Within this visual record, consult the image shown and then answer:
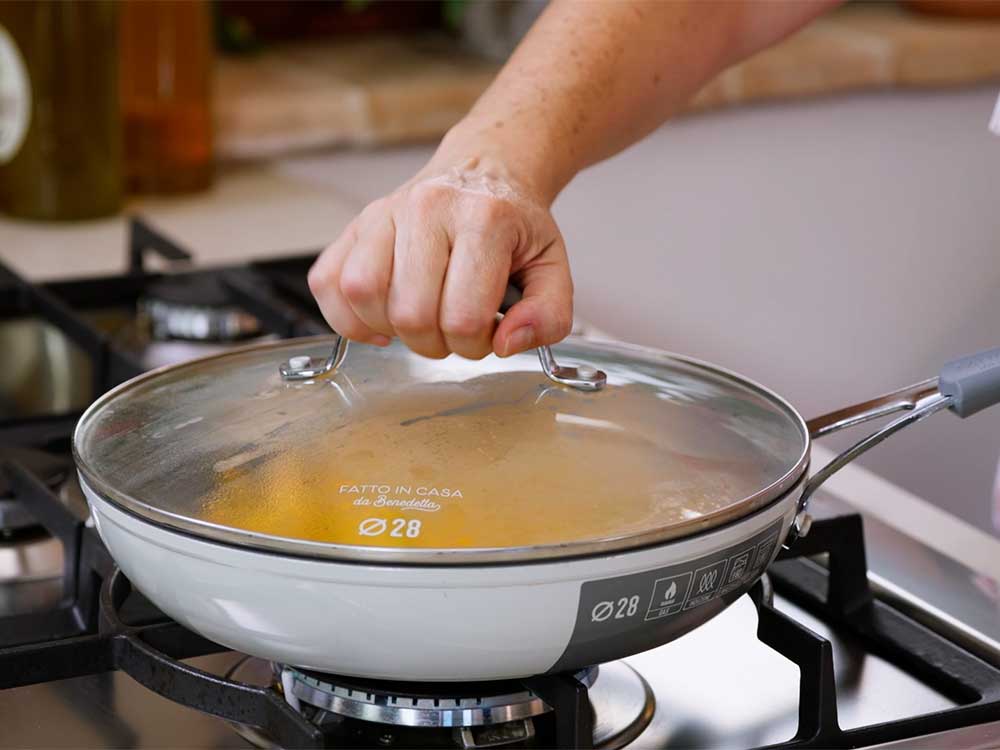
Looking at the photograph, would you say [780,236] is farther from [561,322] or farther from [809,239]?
[561,322]

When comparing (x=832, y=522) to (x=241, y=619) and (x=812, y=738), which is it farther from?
(x=241, y=619)

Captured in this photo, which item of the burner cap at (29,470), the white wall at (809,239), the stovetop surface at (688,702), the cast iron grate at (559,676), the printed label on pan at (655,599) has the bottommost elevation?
the white wall at (809,239)

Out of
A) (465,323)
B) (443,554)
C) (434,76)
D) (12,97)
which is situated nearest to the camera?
(443,554)

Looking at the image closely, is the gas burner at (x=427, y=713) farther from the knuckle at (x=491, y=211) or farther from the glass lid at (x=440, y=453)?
the knuckle at (x=491, y=211)

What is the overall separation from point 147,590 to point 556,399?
6.4 inches

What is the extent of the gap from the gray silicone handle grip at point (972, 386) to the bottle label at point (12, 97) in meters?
0.93

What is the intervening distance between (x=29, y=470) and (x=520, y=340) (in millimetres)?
302

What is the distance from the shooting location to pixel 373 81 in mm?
1583

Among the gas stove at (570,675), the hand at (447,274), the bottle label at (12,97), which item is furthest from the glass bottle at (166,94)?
the hand at (447,274)

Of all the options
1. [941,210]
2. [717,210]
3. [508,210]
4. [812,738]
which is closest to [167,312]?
[508,210]

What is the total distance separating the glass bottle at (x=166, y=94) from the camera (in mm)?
1300

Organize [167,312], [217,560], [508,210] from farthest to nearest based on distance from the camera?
[167,312] → [508,210] → [217,560]

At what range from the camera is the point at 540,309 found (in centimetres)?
54

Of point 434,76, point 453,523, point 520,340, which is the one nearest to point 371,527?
point 453,523
